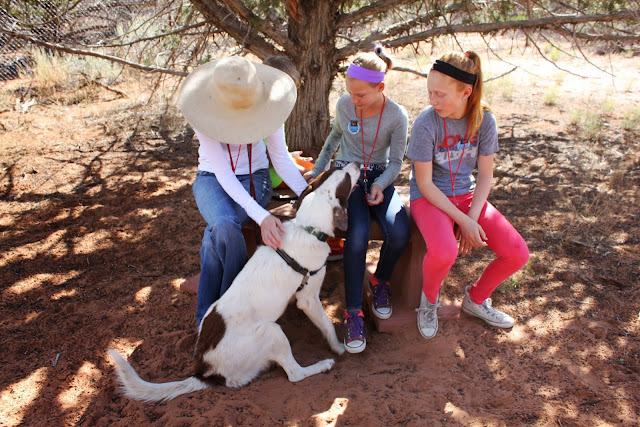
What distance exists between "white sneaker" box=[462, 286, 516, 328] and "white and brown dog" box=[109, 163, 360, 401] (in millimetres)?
1111

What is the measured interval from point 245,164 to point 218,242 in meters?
0.66

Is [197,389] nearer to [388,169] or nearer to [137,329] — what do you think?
[137,329]

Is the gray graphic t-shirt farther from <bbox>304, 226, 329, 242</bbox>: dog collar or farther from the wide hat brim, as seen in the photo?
the wide hat brim

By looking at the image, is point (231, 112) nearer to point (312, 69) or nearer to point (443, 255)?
point (443, 255)

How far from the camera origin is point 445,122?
2.96m

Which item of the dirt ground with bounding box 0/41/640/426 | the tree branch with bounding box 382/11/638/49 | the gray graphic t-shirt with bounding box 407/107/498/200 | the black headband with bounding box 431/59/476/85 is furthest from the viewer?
the tree branch with bounding box 382/11/638/49

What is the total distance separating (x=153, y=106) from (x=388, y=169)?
21.4 feet

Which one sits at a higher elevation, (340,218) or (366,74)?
(366,74)

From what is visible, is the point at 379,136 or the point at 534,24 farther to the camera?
the point at 534,24

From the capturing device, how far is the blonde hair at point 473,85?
2699 millimetres

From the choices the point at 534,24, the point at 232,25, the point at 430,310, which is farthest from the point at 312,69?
the point at 430,310

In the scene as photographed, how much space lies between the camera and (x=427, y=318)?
10.1ft

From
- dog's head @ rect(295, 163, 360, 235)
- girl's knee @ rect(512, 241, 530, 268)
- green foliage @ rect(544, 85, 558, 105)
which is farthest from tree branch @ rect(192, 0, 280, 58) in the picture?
green foliage @ rect(544, 85, 558, 105)

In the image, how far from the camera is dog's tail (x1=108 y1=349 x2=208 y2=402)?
8.15 ft
